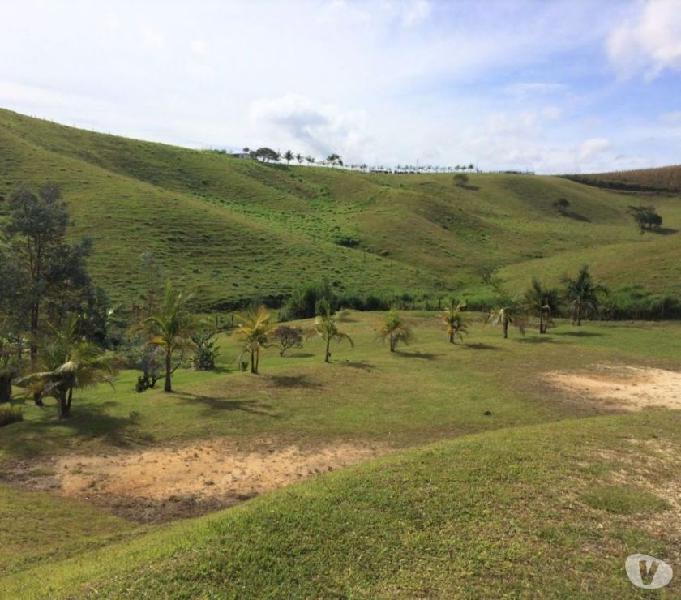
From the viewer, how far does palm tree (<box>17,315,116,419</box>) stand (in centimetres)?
1864

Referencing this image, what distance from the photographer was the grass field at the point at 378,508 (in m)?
8.51

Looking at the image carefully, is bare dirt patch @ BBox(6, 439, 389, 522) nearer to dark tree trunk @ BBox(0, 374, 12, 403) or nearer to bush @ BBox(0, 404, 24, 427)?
bush @ BBox(0, 404, 24, 427)

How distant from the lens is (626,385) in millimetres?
23125

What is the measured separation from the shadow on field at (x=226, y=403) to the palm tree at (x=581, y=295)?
1116 inches

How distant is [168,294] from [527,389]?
15.0 m

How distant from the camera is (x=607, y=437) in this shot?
47.9 feet

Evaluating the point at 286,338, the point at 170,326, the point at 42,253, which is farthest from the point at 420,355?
the point at 42,253

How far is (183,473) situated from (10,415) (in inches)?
320

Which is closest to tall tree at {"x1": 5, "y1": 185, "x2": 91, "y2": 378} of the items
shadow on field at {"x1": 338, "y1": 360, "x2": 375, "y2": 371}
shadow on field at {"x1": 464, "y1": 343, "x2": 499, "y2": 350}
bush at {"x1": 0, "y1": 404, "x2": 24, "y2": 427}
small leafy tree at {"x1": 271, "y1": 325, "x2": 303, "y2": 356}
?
bush at {"x1": 0, "y1": 404, "x2": 24, "y2": 427}

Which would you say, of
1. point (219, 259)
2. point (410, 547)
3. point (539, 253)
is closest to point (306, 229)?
point (219, 259)

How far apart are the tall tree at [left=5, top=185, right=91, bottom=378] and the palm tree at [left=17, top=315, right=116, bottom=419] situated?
20.6 ft

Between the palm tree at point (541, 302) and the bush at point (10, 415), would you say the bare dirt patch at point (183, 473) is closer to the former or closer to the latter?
the bush at point (10, 415)

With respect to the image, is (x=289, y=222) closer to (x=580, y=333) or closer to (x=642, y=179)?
(x=580, y=333)

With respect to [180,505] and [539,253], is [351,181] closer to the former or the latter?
[539,253]
